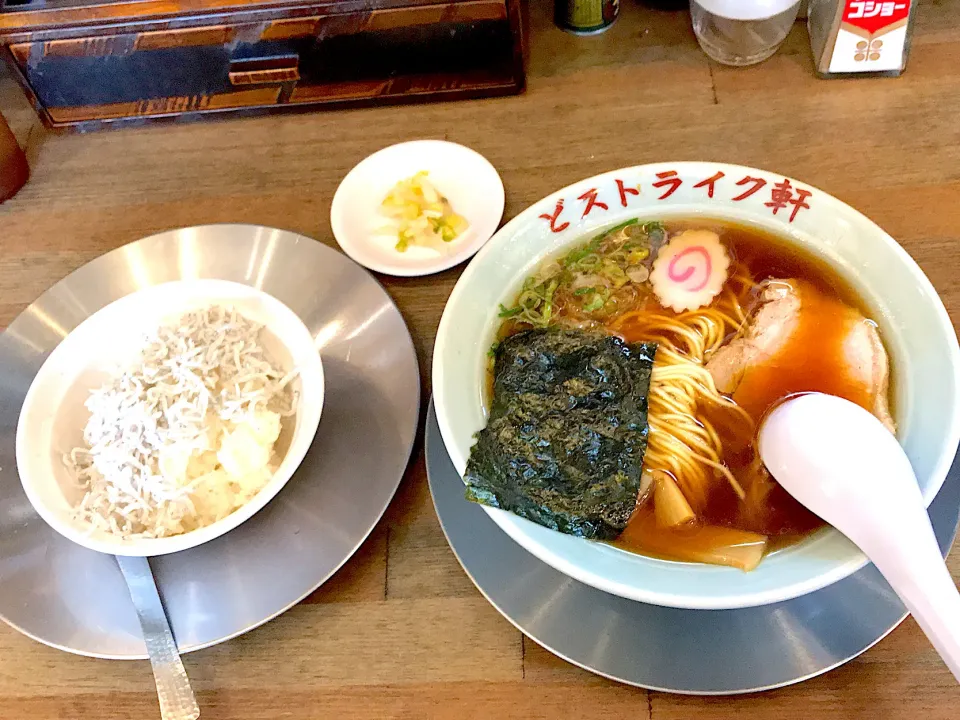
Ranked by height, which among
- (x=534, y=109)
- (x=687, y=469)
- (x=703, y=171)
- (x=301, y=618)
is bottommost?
(x=301, y=618)

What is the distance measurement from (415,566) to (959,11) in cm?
134

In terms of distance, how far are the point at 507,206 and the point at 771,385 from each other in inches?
20.8

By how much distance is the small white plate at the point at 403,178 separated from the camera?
115 centimetres

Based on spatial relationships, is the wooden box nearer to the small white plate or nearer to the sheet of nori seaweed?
the small white plate

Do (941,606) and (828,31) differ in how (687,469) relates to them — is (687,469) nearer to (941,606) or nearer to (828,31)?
(941,606)

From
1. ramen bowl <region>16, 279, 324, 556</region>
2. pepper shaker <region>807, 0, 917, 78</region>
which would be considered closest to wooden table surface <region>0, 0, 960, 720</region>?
pepper shaker <region>807, 0, 917, 78</region>

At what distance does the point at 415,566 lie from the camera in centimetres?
92

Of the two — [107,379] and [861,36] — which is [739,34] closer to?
[861,36]

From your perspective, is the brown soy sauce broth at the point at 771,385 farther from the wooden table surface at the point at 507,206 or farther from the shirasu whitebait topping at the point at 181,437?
the shirasu whitebait topping at the point at 181,437

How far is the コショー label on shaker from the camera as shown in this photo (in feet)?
3.75

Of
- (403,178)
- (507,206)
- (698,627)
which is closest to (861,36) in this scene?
(507,206)

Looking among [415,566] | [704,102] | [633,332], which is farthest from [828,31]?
[415,566]

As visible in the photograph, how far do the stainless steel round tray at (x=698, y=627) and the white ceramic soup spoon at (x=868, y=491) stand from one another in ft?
0.42

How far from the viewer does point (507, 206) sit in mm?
1224
